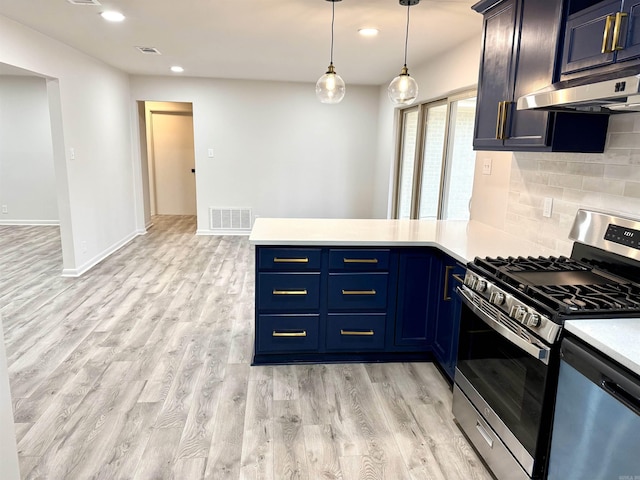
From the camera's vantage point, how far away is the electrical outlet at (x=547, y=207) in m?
2.54

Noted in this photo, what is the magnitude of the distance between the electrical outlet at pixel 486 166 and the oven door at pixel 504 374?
1.52 meters

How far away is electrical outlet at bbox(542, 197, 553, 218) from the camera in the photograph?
100 inches

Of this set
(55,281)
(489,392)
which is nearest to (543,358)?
(489,392)

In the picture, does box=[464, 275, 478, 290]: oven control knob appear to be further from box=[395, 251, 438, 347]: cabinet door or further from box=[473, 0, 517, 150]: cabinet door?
box=[473, 0, 517, 150]: cabinet door

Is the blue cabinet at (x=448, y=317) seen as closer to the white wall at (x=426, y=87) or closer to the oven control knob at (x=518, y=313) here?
the oven control knob at (x=518, y=313)

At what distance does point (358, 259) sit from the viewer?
2754 mm

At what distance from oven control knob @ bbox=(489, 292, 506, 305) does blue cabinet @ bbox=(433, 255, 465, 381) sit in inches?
19.1

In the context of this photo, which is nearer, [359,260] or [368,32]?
[359,260]

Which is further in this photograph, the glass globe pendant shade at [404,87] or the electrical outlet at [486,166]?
the electrical outlet at [486,166]

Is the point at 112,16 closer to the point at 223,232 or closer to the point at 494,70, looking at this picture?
the point at 494,70

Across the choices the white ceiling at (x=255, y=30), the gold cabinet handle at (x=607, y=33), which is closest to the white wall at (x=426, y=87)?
the white ceiling at (x=255, y=30)

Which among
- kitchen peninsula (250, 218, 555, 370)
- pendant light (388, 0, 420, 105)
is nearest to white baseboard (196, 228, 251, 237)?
kitchen peninsula (250, 218, 555, 370)

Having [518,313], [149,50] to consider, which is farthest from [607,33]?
[149,50]

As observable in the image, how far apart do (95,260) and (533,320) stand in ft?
16.2
